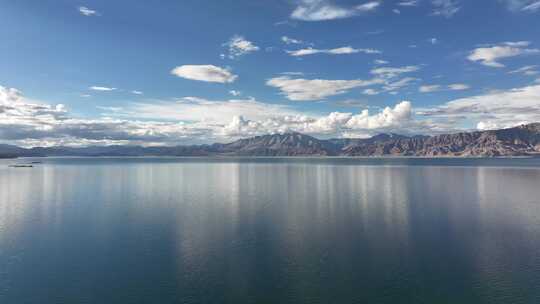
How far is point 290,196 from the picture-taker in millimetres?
88188

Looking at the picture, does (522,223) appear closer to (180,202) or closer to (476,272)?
(476,272)

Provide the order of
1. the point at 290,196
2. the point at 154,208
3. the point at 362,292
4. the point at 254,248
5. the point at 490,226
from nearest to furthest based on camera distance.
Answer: the point at 362,292, the point at 254,248, the point at 490,226, the point at 154,208, the point at 290,196

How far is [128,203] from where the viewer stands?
7838cm

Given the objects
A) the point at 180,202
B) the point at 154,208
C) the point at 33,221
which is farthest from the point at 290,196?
the point at 33,221

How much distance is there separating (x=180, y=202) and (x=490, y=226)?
2357 inches

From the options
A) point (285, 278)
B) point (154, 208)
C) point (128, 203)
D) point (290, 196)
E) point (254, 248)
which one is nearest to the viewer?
point (285, 278)

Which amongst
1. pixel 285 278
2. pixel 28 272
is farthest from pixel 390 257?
pixel 28 272

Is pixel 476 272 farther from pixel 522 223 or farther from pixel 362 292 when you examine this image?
pixel 522 223

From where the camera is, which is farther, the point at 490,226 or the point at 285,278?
the point at 490,226

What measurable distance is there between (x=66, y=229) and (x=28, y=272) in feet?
63.2

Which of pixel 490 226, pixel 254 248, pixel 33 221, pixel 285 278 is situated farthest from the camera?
pixel 33 221

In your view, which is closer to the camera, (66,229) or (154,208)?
(66,229)

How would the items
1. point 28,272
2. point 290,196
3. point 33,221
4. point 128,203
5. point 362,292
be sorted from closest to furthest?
point 362,292, point 28,272, point 33,221, point 128,203, point 290,196

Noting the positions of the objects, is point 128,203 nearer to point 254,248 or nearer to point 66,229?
point 66,229
